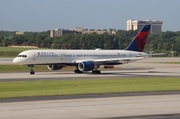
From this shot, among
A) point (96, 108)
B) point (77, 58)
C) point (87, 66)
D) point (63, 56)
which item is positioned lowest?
point (96, 108)

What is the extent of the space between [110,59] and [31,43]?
11790 cm

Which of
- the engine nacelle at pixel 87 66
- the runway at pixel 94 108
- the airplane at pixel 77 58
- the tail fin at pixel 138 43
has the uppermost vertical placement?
the tail fin at pixel 138 43

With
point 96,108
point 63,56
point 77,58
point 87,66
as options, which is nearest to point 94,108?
point 96,108

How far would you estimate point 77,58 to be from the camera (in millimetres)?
65750

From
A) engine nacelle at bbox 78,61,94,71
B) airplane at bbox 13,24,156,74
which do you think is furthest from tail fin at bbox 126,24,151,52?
engine nacelle at bbox 78,61,94,71

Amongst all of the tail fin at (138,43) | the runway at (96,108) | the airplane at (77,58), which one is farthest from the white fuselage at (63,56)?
the runway at (96,108)

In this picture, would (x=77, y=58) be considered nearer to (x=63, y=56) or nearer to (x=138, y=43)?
(x=63, y=56)

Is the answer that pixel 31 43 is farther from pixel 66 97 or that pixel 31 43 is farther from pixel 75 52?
pixel 66 97

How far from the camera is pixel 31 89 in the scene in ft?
130

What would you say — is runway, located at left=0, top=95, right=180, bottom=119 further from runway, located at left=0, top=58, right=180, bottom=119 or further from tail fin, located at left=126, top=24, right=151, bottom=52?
tail fin, located at left=126, top=24, right=151, bottom=52

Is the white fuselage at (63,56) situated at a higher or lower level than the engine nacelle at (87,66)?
higher

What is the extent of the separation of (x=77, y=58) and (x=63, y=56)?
2.53m

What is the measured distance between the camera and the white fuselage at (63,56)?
6122 centimetres

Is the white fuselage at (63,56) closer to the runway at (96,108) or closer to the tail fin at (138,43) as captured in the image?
the tail fin at (138,43)
